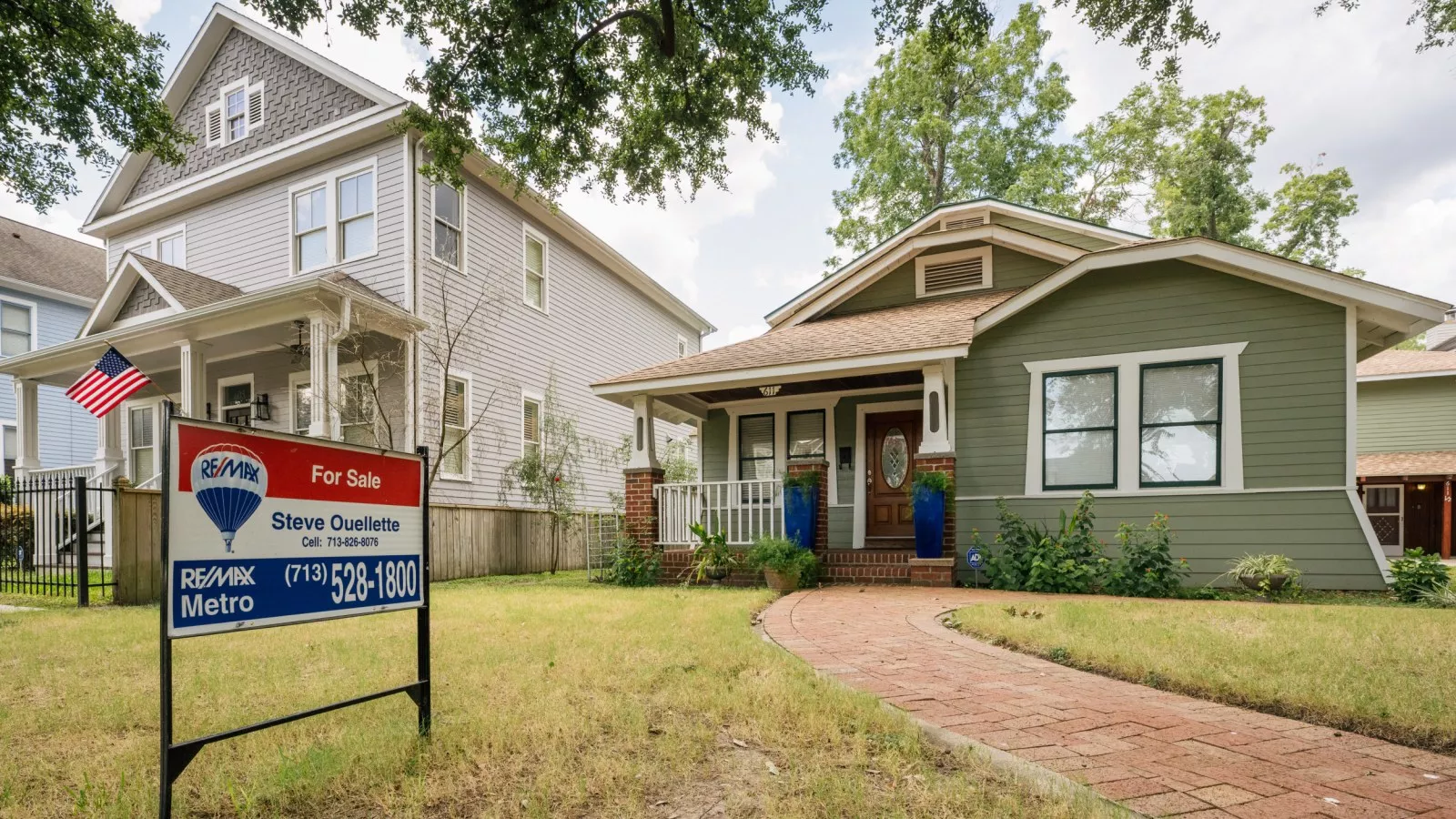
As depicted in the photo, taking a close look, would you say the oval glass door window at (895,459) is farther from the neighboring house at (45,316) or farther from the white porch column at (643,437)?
the neighboring house at (45,316)

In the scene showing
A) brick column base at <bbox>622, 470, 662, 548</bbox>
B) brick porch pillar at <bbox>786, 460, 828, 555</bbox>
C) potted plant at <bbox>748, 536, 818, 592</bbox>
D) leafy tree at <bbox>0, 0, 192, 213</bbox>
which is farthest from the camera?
brick column base at <bbox>622, 470, 662, 548</bbox>

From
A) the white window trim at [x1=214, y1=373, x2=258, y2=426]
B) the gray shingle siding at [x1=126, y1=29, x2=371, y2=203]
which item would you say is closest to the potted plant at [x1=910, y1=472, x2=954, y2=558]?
the gray shingle siding at [x1=126, y1=29, x2=371, y2=203]

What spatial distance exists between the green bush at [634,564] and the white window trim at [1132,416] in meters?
5.11

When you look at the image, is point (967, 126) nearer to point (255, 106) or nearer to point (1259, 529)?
point (1259, 529)

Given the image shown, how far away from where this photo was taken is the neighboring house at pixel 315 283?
12062 millimetres

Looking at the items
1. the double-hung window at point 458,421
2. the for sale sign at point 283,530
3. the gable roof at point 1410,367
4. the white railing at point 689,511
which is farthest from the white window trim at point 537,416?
the gable roof at point 1410,367

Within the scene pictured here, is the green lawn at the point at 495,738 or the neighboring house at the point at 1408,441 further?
the neighboring house at the point at 1408,441

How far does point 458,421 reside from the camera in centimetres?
1352

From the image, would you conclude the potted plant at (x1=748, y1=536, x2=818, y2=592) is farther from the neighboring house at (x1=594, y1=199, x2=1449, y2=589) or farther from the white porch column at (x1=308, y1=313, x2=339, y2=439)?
the white porch column at (x1=308, y1=313, x2=339, y2=439)

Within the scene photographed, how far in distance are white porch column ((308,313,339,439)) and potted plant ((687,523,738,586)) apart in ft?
18.6

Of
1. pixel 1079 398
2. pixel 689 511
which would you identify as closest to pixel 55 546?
pixel 689 511

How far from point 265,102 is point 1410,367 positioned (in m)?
25.0

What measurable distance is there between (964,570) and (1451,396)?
15.2m

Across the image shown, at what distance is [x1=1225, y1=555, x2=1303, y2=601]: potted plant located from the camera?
8.06 metres
